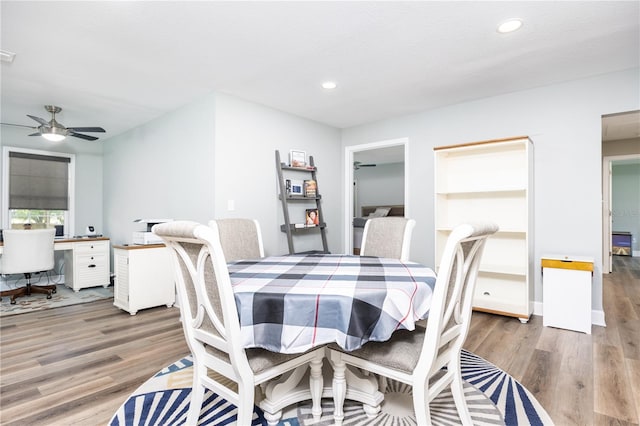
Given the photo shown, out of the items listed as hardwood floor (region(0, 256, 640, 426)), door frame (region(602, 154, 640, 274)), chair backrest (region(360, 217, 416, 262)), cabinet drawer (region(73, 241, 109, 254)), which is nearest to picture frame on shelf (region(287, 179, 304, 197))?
chair backrest (region(360, 217, 416, 262))

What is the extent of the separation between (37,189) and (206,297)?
533 centimetres

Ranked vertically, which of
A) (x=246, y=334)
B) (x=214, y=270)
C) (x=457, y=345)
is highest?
(x=214, y=270)

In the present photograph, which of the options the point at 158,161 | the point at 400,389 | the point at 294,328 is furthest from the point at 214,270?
the point at 158,161

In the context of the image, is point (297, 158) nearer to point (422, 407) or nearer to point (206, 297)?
point (206, 297)

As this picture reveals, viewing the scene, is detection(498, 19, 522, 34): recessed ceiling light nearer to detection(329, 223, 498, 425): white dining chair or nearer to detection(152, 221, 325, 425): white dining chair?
detection(329, 223, 498, 425): white dining chair

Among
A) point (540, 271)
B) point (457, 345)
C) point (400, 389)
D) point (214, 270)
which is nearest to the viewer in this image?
point (214, 270)

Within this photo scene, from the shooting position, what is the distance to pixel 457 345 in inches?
59.2

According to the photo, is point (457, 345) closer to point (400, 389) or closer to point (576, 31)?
point (400, 389)

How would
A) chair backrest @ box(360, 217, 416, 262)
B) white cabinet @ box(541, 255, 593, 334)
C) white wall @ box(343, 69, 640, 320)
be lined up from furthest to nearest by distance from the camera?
white wall @ box(343, 69, 640, 320) < white cabinet @ box(541, 255, 593, 334) < chair backrest @ box(360, 217, 416, 262)

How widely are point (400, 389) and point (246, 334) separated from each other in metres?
1.12

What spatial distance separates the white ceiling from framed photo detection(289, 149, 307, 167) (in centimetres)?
61

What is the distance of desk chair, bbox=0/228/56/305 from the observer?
3930 mm

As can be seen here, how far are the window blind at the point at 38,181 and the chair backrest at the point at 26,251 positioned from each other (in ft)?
3.81

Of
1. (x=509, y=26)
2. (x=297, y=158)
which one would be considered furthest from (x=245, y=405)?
(x=297, y=158)
